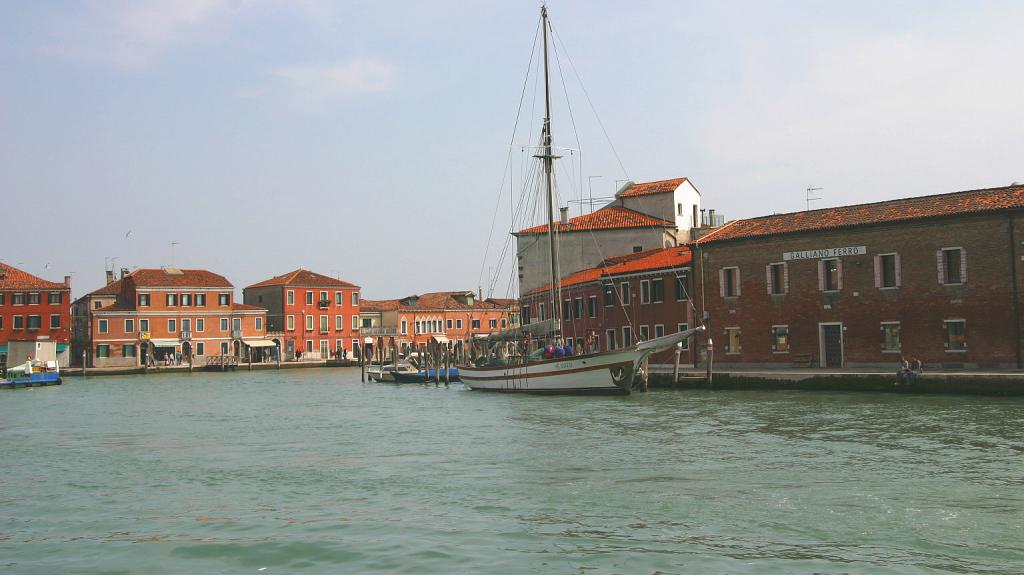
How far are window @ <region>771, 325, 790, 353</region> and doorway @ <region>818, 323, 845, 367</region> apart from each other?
59.2 inches

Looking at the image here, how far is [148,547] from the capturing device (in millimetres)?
12289

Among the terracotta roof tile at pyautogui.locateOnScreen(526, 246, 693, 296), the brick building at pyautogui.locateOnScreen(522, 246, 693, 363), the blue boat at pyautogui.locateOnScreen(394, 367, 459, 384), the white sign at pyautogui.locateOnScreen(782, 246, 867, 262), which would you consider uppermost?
the terracotta roof tile at pyautogui.locateOnScreen(526, 246, 693, 296)

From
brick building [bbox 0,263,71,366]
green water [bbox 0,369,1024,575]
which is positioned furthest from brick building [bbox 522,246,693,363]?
brick building [bbox 0,263,71,366]

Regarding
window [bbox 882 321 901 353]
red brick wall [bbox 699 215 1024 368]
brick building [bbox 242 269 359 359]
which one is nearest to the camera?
red brick wall [bbox 699 215 1024 368]

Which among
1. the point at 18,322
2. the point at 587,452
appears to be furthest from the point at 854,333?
the point at 18,322

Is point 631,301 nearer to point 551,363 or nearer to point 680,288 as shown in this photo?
point 680,288

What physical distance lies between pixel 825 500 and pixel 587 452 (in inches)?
255

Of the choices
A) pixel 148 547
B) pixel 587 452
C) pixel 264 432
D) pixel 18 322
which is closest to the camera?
pixel 148 547

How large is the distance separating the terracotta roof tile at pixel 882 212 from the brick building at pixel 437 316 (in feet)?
162

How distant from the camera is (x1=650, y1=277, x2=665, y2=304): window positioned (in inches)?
1759

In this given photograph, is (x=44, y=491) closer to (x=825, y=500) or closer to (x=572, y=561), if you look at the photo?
(x=572, y=561)

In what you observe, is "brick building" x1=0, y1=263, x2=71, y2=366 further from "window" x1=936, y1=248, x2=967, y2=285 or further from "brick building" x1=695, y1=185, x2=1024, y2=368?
"window" x1=936, y1=248, x2=967, y2=285

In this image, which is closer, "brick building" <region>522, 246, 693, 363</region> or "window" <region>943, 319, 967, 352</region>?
"window" <region>943, 319, 967, 352</region>

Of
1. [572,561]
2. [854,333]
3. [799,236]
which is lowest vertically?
[572,561]
